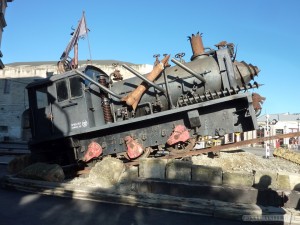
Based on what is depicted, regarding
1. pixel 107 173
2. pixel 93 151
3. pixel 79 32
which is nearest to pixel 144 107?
pixel 93 151

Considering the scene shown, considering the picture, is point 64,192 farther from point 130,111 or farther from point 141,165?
point 130,111

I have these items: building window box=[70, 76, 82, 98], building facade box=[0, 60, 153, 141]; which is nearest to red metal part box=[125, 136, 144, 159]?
building window box=[70, 76, 82, 98]

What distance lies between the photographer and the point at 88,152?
822 cm

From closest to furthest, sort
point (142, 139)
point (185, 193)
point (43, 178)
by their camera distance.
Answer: point (185, 193) → point (43, 178) → point (142, 139)

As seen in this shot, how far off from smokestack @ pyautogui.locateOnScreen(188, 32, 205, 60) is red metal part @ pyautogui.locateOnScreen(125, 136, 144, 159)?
9.48 ft

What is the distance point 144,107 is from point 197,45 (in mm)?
2289

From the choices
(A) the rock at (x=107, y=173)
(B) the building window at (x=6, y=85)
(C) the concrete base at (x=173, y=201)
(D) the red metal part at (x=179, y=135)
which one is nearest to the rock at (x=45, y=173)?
(C) the concrete base at (x=173, y=201)

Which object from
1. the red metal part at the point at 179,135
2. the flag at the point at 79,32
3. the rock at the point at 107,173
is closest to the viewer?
the rock at the point at 107,173

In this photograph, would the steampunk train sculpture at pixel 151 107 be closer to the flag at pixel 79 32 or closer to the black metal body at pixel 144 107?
the black metal body at pixel 144 107

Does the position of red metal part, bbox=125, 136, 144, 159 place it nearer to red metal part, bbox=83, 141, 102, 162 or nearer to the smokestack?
red metal part, bbox=83, 141, 102, 162

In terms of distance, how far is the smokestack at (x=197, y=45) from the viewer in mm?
8305

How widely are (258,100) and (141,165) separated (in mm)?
3371

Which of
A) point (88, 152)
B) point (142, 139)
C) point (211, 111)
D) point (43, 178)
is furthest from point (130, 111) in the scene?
point (43, 178)

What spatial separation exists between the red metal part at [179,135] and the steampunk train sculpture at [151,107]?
2 cm
